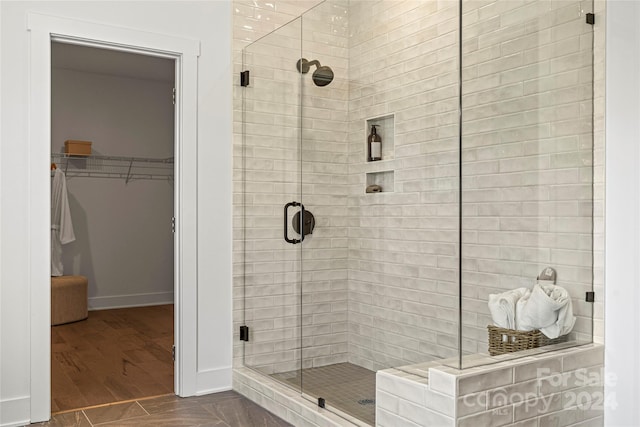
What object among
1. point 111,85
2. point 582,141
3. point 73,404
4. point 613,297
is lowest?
point 73,404

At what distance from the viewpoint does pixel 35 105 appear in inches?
121

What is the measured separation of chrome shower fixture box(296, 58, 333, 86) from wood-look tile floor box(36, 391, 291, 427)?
1749mm

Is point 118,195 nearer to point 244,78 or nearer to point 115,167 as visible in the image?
point 115,167

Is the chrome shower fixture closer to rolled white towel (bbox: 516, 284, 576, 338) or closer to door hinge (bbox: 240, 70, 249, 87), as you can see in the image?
door hinge (bbox: 240, 70, 249, 87)

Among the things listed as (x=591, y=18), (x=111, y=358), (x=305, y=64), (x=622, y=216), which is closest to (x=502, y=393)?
(x=622, y=216)

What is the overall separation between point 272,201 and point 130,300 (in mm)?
4220

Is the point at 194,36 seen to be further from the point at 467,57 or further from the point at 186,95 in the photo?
the point at 467,57

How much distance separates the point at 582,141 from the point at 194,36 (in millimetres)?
2256

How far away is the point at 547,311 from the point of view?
2.43m

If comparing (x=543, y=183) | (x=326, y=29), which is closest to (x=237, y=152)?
(x=326, y=29)

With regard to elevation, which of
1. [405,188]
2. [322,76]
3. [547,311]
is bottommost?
[547,311]

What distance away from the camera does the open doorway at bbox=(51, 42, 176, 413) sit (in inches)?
245

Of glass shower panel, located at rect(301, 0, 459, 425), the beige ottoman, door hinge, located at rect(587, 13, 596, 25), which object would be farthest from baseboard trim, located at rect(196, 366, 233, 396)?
the beige ottoman

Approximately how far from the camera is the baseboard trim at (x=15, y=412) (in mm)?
2969
